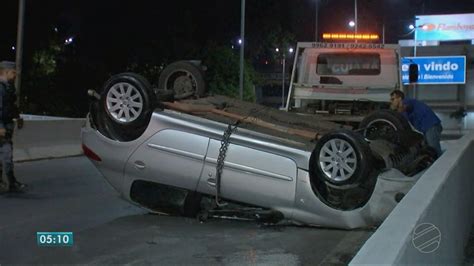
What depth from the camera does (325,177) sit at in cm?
627

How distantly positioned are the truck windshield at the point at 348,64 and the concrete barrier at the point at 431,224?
4.86 m

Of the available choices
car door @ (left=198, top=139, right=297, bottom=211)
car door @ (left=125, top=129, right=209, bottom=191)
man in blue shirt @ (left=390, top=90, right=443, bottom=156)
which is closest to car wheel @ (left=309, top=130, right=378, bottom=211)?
car door @ (left=198, top=139, right=297, bottom=211)

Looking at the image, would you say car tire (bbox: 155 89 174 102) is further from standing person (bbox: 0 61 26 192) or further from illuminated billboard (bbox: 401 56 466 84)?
illuminated billboard (bbox: 401 56 466 84)

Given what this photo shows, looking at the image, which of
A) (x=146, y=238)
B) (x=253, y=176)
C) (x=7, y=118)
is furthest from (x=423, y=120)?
(x=7, y=118)

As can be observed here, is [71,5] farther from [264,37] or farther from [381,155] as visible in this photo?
[381,155]

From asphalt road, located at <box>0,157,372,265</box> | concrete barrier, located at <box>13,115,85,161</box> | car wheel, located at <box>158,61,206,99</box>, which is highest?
car wheel, located at <box>158,61,206,99</box>

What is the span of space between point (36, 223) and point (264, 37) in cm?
3088

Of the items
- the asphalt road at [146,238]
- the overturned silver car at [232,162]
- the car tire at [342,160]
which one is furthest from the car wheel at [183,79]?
the car tire at [342,160]

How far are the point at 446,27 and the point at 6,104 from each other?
6105 cm

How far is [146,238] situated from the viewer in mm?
6391

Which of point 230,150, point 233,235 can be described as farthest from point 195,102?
point 233,235

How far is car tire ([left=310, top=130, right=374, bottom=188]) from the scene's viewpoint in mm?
6211
